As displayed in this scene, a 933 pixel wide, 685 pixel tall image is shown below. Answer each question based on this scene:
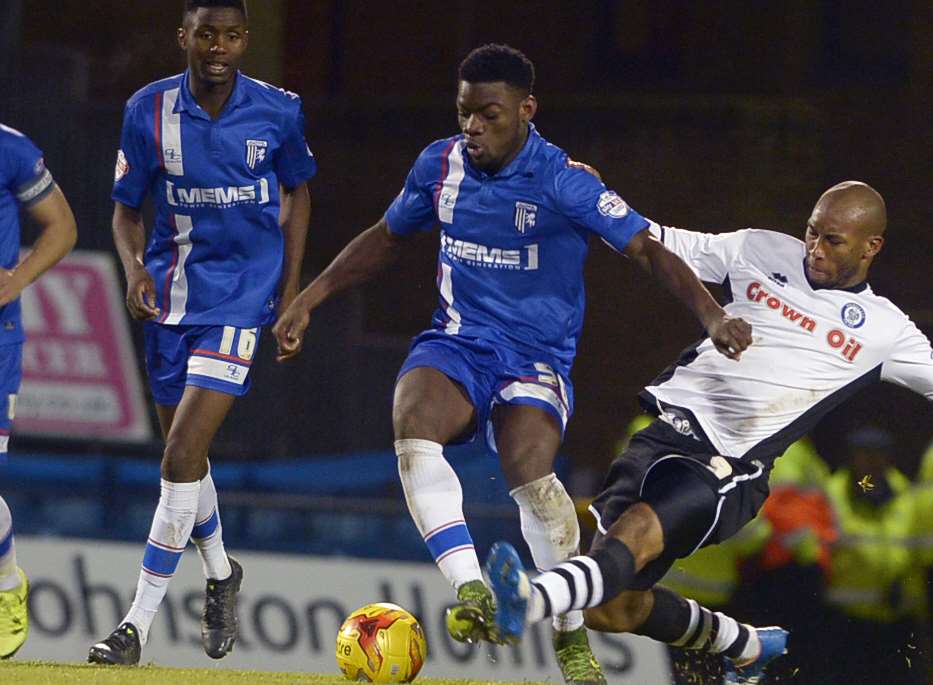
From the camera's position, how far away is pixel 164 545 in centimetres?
678

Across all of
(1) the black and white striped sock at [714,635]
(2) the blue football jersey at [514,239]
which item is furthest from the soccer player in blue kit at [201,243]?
(1) the black and white striped sock at [714,635]

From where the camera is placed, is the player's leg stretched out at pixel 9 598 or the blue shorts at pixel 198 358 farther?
the player's leg stretched out at pixel 9 598

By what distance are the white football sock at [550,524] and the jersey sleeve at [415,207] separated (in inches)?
38.5

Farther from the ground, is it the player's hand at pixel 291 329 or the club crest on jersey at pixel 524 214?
the club crest on jersey at pixel 524 214

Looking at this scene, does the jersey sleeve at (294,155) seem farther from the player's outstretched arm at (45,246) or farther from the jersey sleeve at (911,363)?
the jersey sleeve at (911,363)

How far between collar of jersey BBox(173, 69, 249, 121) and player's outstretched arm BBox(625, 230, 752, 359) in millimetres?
1648

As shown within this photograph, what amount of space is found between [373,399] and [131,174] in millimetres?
2972

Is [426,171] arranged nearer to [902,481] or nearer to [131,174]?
[131,174]

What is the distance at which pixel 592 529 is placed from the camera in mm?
8602

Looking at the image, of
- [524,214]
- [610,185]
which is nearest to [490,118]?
[524,214]

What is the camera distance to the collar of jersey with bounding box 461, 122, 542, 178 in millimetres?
6324

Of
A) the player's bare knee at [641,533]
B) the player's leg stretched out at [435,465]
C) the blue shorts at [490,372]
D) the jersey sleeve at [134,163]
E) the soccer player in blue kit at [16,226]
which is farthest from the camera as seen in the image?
the jersey sleeve at [134,163]

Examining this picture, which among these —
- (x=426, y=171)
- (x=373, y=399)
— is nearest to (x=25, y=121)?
(x=373, y=399)

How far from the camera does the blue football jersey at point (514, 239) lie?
6.30 metres
